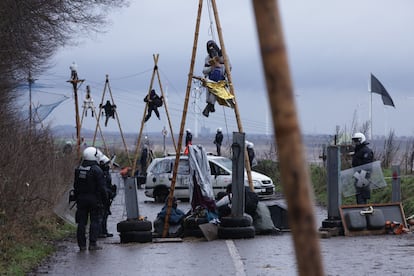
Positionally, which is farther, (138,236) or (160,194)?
(160,194)

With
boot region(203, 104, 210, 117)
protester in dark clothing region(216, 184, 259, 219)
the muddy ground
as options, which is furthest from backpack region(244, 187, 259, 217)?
boot region(203, 104, 210, 117)

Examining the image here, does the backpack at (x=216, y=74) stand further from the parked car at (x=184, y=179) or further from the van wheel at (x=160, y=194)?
the van wheel at (x=160, y=194)

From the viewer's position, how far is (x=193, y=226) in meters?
18.5

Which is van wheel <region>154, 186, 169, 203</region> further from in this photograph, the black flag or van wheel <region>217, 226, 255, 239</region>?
van wheel <region>217, 226, 255, 239</region>

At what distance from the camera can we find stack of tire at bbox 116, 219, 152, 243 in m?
17.8

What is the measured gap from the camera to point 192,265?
14.0 m

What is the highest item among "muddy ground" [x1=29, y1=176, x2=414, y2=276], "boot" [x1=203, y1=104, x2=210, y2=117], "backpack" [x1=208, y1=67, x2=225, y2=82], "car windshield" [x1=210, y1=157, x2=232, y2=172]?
"backpack" [x1=208, y1=67, x2=225, y2=82]

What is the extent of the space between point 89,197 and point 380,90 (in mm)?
15285

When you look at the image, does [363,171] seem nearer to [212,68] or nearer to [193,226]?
[212,68]

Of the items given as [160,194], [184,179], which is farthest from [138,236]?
[160,194]

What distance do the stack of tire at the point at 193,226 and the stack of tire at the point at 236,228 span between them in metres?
0.56

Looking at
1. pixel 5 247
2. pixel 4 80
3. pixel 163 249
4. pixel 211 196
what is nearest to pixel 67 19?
pixel 4 80

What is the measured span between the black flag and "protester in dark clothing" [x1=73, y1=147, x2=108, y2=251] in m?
14.6

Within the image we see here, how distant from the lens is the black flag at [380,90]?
29531 millimetres
